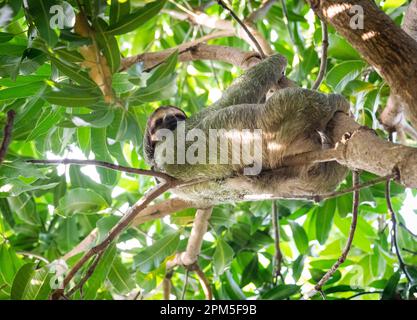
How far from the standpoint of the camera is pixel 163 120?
3.87m

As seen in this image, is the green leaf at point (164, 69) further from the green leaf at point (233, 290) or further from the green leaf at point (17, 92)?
the green leaf at point (233, 290)

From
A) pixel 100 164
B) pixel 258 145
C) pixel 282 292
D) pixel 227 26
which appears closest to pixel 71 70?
pixel 100 164

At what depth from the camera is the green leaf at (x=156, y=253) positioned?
4336 mm

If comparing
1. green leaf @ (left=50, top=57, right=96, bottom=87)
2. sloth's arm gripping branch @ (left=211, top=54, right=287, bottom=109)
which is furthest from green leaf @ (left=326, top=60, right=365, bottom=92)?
green leaf @ (left=50, top=57, right=96, bottom=87)

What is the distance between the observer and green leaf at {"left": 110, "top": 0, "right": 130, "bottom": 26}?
2.89m

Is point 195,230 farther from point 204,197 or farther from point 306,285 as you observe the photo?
point 306,285

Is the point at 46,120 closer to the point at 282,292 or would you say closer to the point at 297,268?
the point at 282,292

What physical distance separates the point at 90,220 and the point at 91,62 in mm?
2703

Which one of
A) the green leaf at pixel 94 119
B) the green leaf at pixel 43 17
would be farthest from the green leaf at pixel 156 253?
the green leaf at pixel 43 17

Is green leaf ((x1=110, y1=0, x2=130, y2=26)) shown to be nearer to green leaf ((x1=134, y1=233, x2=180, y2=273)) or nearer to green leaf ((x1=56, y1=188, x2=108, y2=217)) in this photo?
green leaf ((x1=56, y1=188, x2=108, y2=217))

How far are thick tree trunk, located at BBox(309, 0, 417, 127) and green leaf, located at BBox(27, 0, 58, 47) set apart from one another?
1355 millimetres

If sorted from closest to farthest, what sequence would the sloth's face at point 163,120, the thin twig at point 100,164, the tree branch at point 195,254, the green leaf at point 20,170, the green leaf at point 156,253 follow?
the thin twig at point 100,164, the green leaf at point 20,170, the sloth's face at point 163,120, the tree branch at point 195,254, the green leaf at point 156,253

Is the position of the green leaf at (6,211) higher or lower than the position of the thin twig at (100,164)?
lower

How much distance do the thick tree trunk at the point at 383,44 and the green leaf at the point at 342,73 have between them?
1.48 meters
